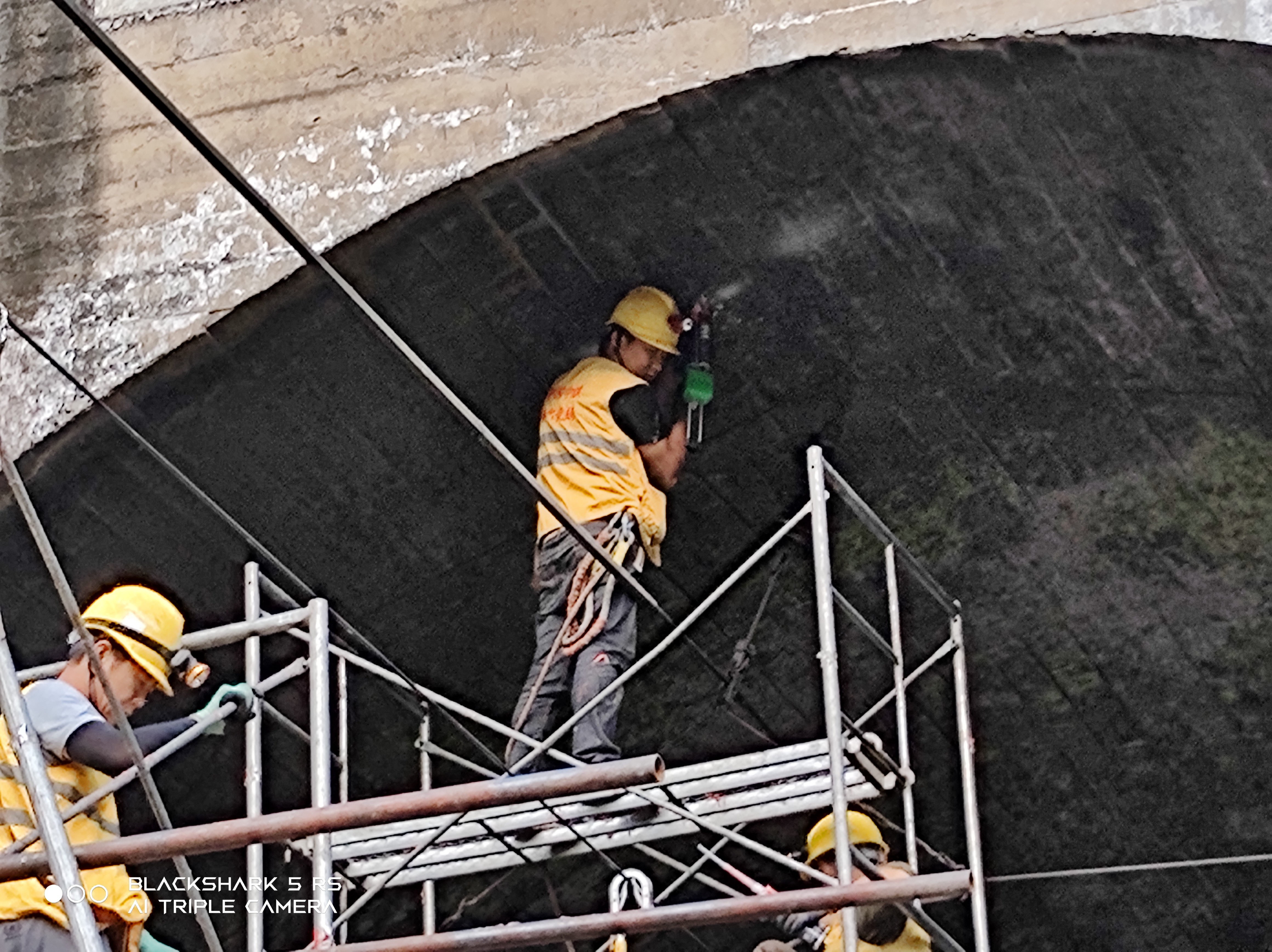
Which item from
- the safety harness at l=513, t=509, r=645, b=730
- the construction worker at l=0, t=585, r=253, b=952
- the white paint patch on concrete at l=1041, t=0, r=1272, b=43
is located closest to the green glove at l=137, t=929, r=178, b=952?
the construction worker at l=0, t=585, r=253, b=952

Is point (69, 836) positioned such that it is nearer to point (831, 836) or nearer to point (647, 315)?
point (647, 315)

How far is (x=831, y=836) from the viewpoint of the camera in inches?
333

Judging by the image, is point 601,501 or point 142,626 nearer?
point 142,626

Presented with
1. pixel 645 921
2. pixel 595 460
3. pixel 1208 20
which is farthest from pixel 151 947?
pixel 1208 20

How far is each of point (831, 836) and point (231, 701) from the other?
2.88 metres

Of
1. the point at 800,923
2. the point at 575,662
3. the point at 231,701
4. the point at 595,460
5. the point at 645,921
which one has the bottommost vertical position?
the point at 645,921

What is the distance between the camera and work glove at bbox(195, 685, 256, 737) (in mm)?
6461

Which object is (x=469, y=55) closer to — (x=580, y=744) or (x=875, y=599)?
(x=580, y=744)

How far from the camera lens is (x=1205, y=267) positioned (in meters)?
8.01

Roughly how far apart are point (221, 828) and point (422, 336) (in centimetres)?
315

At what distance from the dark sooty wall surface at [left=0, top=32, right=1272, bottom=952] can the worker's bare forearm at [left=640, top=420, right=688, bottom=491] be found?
1.18 feet

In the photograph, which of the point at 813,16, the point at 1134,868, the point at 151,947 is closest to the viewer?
the point at 151,947

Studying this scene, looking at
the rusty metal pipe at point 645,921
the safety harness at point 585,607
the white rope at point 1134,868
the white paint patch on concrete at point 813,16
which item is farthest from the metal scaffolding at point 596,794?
the white rope at point 1134,868

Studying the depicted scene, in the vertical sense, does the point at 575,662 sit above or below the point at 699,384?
below
